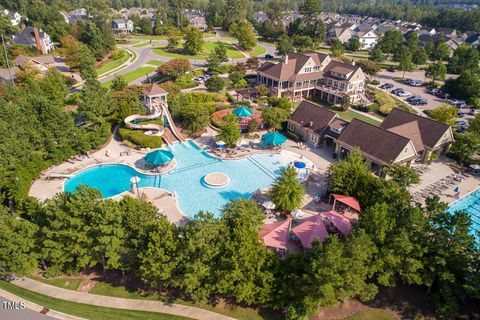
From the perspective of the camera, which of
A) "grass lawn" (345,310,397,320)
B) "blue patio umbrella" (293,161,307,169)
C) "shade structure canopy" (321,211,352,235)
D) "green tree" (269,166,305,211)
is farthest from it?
"blue patio umbrella" (293,161,307,169)

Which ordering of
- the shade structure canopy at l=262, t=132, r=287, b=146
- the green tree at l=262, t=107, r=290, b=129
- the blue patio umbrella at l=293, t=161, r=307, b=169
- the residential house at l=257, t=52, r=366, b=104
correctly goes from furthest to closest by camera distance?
the residential house at l=257, t=52, r=366, b=104
the green tree at l=262, t=107, r=290, b=129
the shade structure canopy at l=262, t=132, r=287, b=146
the blue patio umbrella at l=293, t=161, r=307, b=169

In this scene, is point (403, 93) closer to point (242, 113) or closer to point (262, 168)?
point (242, 113)

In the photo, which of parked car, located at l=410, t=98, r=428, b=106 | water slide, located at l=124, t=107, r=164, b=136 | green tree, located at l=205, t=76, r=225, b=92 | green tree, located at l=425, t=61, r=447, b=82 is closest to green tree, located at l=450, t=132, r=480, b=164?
parked car, located at l=410, t=98, r=428, b=106

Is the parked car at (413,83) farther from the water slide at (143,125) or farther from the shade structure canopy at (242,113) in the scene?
the water slide at (143,125)

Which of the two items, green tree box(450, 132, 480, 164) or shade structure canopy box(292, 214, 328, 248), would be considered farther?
green tree box(450, 132, 480, 164)

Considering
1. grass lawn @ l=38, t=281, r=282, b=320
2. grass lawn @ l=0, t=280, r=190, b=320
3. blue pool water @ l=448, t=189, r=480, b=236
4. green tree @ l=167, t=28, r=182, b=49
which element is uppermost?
green tree @ l=167, t=28, r=182, b=49

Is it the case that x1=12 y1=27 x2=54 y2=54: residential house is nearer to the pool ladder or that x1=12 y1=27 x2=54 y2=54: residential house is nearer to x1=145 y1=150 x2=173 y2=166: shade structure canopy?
x1=145 y1=150 x2=173 y2=166: shade structure canopy

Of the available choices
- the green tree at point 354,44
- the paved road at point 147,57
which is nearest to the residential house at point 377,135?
the paved road at point 147,57
